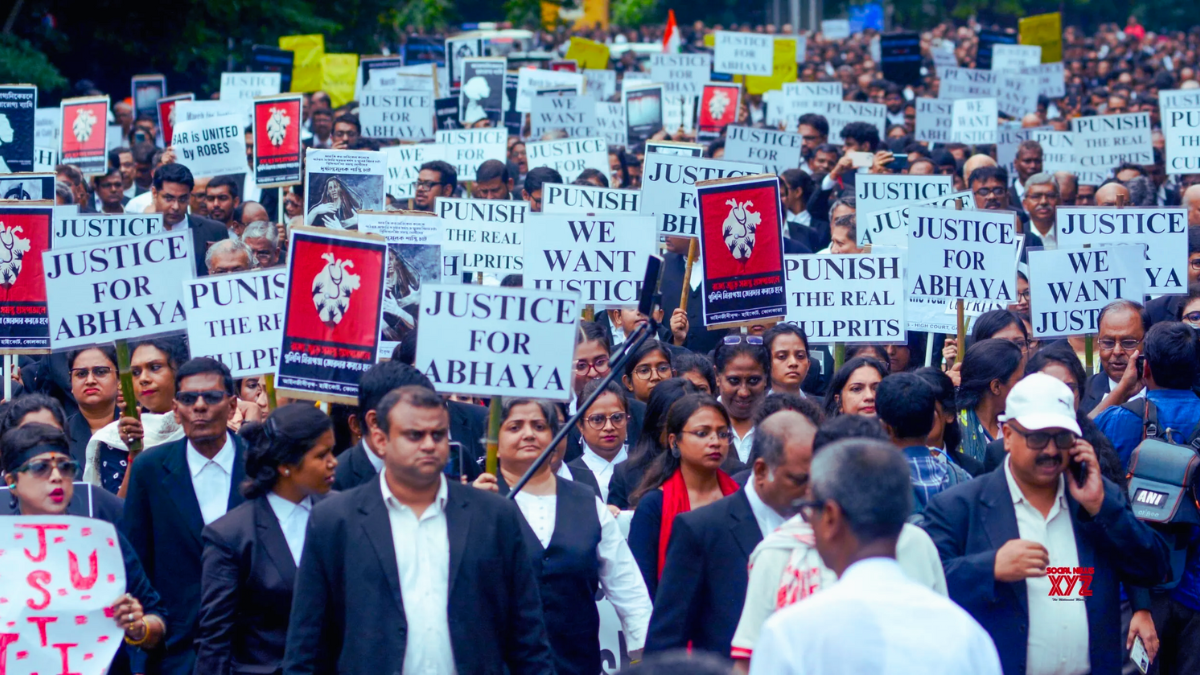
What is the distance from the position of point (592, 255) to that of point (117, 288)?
2.58 m

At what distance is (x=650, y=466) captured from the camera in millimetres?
6383

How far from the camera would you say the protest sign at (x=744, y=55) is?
21708mm

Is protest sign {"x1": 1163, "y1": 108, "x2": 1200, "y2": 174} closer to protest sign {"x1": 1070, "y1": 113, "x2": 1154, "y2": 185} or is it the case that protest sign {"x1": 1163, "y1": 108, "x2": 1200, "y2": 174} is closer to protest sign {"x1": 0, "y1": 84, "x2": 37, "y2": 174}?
protest sign {"x1": 1070, "y1": 113, "x2": 1154, "y2": 185}

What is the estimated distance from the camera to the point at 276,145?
13.7 metres

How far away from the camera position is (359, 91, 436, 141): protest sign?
1730cm

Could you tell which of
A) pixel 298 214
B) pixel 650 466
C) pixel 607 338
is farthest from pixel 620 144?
pixel 650 466

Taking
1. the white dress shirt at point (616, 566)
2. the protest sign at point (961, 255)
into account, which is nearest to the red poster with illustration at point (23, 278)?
the white dress shirt at point (616, 566)

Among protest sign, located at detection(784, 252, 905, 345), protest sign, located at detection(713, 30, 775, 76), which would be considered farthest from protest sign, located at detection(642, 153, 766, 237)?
protest sign, located at detection(713, 30, 775, 76)

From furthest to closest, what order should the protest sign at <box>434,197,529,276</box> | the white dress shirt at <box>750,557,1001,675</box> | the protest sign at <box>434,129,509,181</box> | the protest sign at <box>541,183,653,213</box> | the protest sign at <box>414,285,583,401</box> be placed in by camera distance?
the protest sign at <box>434,129,509,181</box> → the protest sign at <box>541,183,653,213</box> → the protest sign at <box>434,197,529,276</box> → the protest sign at <box>414,285,583,401</box> → the white dress shirt at <box>750,557,1001,675</box>

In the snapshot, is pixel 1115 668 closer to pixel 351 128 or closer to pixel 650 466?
pixel 650 466

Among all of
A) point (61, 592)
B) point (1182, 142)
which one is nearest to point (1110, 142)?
point (1182, 142)

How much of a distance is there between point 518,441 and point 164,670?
4.82 ft

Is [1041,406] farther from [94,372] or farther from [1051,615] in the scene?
[94,372]

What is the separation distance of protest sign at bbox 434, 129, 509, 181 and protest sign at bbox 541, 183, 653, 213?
152 inches
